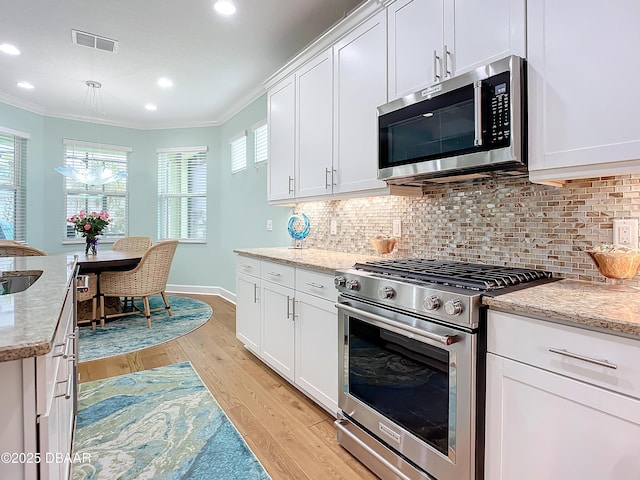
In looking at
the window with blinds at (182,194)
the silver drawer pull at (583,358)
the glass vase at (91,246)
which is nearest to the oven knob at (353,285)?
the silver drawer pull at (583,358)

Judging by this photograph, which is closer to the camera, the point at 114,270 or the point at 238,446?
the point at 238,446

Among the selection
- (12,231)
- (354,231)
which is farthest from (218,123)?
(354,231)

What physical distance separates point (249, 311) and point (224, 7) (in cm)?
237

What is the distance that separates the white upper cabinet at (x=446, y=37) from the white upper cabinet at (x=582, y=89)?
99 mm

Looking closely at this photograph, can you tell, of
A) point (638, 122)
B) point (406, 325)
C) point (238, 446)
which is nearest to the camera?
point (638, 122)

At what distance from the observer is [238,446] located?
1852 millimetres

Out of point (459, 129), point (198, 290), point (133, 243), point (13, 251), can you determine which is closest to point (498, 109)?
point (459, 129)

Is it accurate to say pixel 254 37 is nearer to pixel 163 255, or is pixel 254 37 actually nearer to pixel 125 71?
pixel 125 71

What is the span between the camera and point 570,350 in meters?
1.06

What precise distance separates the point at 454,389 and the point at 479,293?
1.23 feet

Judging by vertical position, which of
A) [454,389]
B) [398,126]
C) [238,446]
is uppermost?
[398,126]

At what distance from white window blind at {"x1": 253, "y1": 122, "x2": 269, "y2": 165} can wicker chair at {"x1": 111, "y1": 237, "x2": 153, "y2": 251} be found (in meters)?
2.07

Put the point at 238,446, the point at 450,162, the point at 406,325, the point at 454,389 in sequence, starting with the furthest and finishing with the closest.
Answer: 1. the point at 238,446
2. the point at 450,162
3. the point at 406,325
4. the point at 454,389

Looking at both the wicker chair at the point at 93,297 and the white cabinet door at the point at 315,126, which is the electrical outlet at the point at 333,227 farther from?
the wicker chair at the point at 93,297
